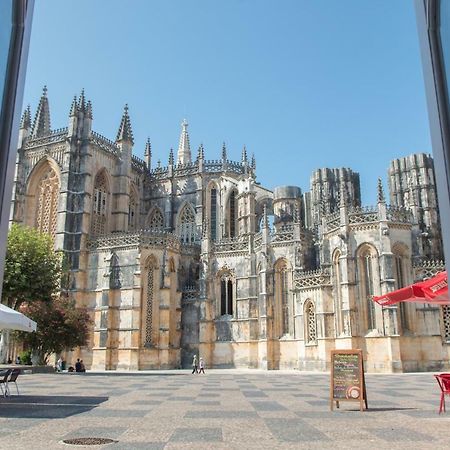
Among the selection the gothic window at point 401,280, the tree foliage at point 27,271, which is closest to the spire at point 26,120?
the tree foliage at point 27,271

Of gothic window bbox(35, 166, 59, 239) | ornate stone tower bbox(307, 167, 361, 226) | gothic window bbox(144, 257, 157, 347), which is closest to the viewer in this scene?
gothic window bbox(144, 257, 157, 347)

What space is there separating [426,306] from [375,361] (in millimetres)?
5000

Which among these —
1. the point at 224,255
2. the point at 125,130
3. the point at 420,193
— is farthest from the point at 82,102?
the point at 420,193

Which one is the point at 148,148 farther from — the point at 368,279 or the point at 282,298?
the point at 368,279

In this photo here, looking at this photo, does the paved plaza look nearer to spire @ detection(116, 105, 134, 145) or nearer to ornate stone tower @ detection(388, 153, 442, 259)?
ornate stone tower @ detection(388, 153, 442, 259)

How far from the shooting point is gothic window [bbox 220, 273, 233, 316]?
43.2 m

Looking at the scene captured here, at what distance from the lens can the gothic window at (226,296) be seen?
4316 cm

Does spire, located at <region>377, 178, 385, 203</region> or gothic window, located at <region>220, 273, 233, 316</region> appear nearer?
spire, located at <region>377, 178, 385, 203</region>

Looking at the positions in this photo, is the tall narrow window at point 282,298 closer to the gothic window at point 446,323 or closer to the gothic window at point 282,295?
the gothic window at point 282,295

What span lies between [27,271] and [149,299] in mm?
11833

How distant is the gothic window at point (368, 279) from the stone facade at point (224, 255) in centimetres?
9

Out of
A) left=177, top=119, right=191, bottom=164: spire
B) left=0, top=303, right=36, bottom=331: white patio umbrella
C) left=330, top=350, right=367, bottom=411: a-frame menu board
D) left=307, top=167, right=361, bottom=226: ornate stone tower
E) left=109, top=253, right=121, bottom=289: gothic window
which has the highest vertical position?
left=177, top=119, right=191, bottom=164: spire

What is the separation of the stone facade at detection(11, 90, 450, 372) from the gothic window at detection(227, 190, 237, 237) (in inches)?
5.7

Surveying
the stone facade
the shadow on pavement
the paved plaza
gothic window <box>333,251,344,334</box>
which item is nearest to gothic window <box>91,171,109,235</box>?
the stone facade
